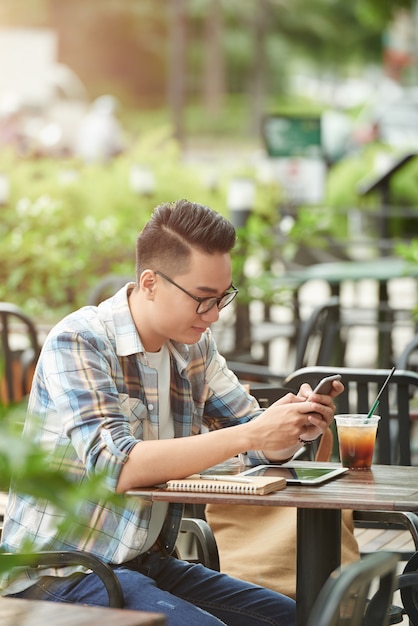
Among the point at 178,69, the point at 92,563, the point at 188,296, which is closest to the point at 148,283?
the point at 188,296

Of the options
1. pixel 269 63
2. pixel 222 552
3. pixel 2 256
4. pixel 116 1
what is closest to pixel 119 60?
pixel 116 1

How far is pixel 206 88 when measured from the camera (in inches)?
1393

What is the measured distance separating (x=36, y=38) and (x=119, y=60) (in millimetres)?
14826

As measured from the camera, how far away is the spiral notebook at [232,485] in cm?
242

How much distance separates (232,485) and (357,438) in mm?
419

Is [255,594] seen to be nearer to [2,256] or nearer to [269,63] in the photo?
[2,256]

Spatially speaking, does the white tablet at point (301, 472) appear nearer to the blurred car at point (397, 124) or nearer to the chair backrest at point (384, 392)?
the chair backrest at point (384, 392)

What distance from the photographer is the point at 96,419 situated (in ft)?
8.22

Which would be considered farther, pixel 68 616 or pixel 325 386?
pixel 325 386

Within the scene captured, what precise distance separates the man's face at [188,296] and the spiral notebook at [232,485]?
33 centimetres

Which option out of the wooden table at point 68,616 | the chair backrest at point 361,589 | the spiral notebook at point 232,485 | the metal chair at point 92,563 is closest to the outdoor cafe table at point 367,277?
the spiral notebook at point 232,485

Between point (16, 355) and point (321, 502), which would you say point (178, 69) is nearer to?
point (16, 355)

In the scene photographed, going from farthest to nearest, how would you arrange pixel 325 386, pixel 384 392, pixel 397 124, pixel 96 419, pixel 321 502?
1. pixel 397 124
2. pixel 384 392
3. pixel 325 386
4. pixel 96 419
5. pixel 321 502

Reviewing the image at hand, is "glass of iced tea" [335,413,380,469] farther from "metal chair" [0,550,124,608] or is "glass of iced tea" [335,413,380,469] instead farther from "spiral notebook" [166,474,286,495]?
"metal chair" [0,550,124,608]
